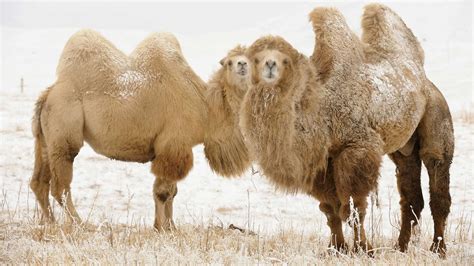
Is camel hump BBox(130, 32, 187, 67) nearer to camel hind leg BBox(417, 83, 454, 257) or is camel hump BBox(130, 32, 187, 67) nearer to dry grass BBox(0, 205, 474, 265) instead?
dry grass BBox(0, 205, 474, 265)

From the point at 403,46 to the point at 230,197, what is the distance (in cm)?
595

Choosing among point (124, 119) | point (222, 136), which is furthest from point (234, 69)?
point (124, 119)

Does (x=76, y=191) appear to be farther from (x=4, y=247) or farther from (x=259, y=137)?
(x=259, y=137)

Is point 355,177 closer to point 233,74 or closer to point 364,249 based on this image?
point 364,249

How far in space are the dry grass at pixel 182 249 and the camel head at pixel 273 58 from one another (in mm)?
1383

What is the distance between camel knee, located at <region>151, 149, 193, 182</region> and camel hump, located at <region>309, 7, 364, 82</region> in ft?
8.98

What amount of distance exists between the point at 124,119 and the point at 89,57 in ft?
3.23

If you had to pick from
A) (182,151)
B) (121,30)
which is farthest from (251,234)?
(121,30)

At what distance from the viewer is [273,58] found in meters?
5.46

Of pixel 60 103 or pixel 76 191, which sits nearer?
pixel 60 103

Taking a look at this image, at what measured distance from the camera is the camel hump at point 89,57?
348 inches

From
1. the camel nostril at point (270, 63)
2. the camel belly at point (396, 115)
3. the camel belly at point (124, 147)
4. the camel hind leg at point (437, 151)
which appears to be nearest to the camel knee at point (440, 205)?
the camel hind leg at point (437, 151)

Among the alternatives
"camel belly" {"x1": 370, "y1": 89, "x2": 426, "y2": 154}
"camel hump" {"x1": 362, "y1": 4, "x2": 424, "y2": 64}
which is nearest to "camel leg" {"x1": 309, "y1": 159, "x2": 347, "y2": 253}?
"camel belly" {"x1": 370, "y1": 89, "x2": 426, "y2": 154}

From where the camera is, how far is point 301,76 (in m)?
5.74
